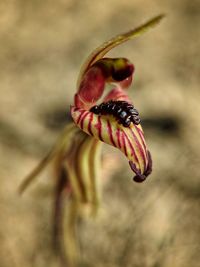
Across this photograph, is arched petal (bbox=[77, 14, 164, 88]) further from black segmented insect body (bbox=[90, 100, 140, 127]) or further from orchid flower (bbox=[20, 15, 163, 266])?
black segmented insect body (bbox=[90, 100, 140, 127])

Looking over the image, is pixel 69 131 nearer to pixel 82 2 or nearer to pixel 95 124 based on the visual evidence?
pixel 95 124

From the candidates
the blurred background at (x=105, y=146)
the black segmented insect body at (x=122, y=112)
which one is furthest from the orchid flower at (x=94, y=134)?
the blurred background at (x=105, y=146)

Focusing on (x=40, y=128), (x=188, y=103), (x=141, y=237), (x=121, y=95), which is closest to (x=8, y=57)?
(x=40, y=128)

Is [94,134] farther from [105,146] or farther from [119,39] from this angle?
[105,146]

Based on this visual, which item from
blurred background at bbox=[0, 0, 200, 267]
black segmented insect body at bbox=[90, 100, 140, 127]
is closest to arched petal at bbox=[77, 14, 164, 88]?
black segmented insect body at bbox=[90, 100, 140, 127]

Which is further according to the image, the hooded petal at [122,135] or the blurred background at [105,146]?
the blurred background at [105,146]

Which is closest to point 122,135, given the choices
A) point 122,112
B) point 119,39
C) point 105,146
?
A: point 122,112

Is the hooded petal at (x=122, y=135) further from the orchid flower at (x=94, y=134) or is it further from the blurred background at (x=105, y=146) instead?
the blurred background at (x=105, y=146)

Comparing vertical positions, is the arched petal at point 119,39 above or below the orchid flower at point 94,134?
above
